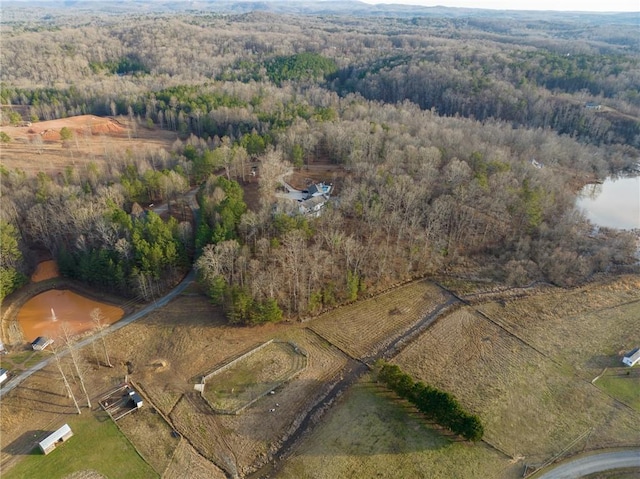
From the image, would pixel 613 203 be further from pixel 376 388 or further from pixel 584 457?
pixel 376 388

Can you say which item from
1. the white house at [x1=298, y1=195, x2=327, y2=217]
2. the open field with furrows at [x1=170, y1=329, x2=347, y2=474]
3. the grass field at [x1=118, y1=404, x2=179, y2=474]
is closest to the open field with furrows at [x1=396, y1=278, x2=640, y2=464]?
the open field with furrows at [x1=170, y1=329, x2=347, y2=474]

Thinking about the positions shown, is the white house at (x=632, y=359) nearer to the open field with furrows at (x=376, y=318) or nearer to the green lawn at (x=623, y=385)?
the green lawn at (x=623, y=385)

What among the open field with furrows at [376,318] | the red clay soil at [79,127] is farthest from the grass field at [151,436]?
the red clay soil at [79,127]

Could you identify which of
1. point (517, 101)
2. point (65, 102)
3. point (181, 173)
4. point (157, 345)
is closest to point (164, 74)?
point (65, 102)

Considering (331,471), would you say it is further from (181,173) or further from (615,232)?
(615,232)

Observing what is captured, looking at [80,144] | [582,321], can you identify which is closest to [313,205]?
[582,321]

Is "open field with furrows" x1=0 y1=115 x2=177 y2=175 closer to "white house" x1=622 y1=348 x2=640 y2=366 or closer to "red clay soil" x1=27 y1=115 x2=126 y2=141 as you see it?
"red clay soil" x1=27 y1=115 x2=126 y2=141
